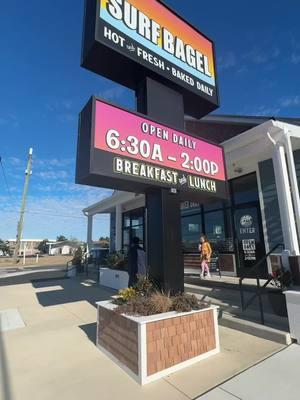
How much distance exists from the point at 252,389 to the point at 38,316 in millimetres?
5292

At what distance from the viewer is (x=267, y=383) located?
2.97 meters

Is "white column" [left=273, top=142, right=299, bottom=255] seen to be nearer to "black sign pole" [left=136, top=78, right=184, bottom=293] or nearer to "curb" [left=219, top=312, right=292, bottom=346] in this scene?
"curb" [left=219, top=312, right=292, bottom=346]

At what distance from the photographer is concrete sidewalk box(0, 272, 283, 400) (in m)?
2.96

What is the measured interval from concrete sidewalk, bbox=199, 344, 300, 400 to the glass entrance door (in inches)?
201

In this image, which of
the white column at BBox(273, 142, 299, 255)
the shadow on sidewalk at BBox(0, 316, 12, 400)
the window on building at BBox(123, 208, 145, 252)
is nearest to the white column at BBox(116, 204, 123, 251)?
the window on building at BBox(123, 208, 145, 252)

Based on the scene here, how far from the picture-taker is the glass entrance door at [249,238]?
8516 millimetres

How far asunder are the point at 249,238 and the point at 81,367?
6.78 metres

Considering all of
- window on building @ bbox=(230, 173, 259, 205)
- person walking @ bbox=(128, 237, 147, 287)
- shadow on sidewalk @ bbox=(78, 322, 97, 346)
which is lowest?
shadow on sidewalk @ bbox=(78, 322, 97, 346)

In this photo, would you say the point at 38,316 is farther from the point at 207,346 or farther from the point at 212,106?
the point at 212,106

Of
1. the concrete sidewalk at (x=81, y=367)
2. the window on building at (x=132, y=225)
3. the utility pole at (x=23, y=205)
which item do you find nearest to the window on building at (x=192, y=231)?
the window on building at (x=132, y=225)

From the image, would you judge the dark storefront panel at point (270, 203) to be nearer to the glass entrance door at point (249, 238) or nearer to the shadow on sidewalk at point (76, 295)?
the glass entrance door at point (249, 238)

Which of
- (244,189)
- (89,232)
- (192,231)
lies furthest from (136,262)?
(89,232)

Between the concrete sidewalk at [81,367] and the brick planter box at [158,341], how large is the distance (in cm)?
11

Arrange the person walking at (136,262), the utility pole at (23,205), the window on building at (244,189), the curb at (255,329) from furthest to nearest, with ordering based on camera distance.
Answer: the utility pole at (23,205), the window on building at (244,189), the person walking at (136,262), the curb at (255,329)
